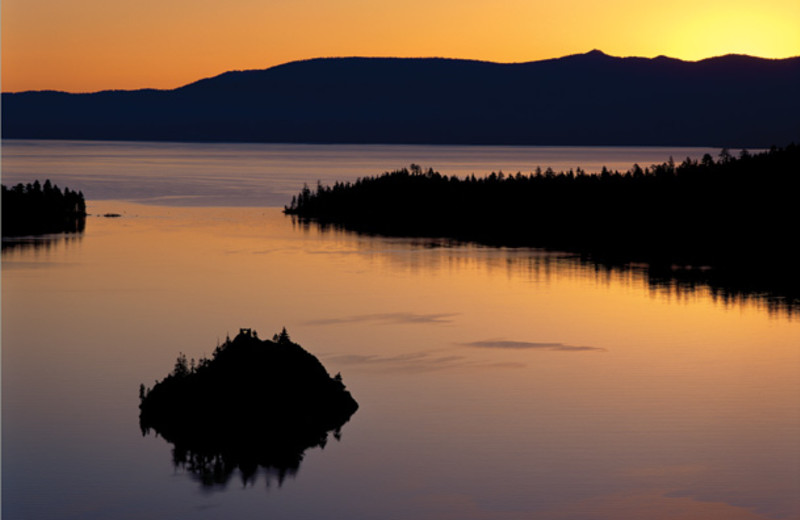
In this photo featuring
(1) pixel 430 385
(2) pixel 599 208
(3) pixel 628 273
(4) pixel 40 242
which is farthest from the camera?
(2) pixel 599 208

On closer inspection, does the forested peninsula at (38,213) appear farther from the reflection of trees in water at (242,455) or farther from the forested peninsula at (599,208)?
the reflection of trees in water at (242,455)

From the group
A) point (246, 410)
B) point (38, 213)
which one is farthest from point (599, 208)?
point (246, 410)

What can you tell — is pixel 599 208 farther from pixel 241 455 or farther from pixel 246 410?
pixel 241 455

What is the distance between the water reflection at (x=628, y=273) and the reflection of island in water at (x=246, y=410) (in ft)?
94.9

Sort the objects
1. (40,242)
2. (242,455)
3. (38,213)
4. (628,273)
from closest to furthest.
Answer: (242,455)
(628,273)
(40,242)
(38,213)

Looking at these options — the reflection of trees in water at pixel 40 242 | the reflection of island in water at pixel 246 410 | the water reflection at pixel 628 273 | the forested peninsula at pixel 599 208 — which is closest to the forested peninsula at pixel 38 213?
the reflection of trees in water at pixel 40 242

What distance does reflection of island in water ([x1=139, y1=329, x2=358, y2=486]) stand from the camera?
93.3 feet

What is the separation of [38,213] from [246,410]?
2726 inches

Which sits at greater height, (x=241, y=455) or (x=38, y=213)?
(x=38, y=213)

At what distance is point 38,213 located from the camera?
94.4m

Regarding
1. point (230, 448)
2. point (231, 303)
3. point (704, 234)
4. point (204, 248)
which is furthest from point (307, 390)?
point (704, 234)

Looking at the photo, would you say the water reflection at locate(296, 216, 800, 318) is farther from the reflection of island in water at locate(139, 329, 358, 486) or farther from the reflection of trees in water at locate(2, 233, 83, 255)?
the reflection of island in water at locate(139, 329, 358, 486)

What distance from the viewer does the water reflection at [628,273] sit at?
2296 inches

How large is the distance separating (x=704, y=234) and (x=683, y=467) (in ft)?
228
